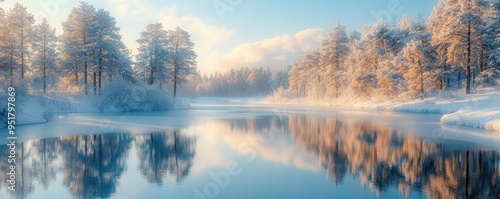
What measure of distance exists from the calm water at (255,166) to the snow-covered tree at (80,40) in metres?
23.0

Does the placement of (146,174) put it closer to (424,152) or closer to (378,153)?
(378,153)

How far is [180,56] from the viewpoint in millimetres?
47562

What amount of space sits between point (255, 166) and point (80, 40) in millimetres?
35958

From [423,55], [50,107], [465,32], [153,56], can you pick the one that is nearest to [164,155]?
[50,107]

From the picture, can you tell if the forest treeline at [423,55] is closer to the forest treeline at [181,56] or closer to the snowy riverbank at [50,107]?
the forest treeline at [181,56]

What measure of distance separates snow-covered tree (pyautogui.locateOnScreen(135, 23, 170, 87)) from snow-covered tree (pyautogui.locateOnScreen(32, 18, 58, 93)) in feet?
34.0

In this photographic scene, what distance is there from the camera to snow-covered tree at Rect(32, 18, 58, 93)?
1682 inches

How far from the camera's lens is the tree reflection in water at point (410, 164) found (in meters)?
8.36

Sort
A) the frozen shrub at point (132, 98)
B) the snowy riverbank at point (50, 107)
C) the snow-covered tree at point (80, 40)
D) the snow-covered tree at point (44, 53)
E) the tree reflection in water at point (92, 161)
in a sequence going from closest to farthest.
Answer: the tree reflection in water at point (92, 161) → the snowy riverbank at point (50, 107) → the frozen shrub at point (132, 98) → the snow-covered tree at point (80, 40) → the snow-covered tree at point (44, 53)

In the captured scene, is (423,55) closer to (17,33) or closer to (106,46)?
(106,46)

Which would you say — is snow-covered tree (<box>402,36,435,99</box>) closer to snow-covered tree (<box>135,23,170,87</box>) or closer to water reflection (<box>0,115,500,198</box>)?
water reflection (<box>0,115,500,198</box>)

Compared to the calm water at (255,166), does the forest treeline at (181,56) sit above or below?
above

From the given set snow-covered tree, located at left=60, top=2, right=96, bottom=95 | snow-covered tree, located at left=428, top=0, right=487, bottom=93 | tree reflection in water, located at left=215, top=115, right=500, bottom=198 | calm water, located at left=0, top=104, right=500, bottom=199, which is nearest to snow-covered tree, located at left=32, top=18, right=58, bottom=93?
snow-covered tree, located at left=60, top=2, right=96, bottom=95

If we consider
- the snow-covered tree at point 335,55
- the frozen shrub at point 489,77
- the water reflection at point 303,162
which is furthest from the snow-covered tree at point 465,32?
the water reflection at point 303,162
